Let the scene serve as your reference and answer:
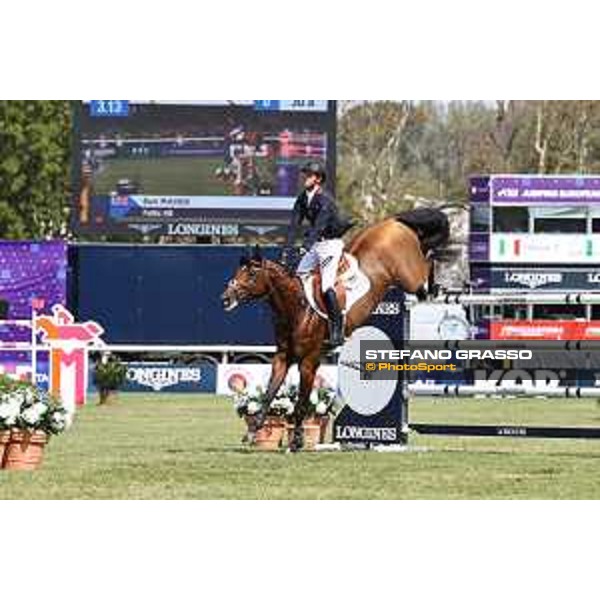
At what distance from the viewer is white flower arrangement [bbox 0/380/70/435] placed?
581 inches

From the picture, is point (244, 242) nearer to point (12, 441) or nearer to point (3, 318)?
point (3, 318)

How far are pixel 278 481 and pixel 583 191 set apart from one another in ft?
106

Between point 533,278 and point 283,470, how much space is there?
30155 mm

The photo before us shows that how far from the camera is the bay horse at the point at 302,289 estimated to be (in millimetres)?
16750

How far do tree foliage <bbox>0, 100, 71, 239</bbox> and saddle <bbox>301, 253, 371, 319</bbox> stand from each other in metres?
38.0

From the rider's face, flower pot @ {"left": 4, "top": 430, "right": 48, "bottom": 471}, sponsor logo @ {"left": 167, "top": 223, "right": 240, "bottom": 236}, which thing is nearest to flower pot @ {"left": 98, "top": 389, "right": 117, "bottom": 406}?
sponsor logo @ {"left": 167, "top": 223, "right": 240, "bottom": 236}

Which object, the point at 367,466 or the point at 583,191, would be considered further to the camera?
the point at 583,191

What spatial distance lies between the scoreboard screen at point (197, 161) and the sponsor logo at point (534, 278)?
21.9ft

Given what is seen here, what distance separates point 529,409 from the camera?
30094mm

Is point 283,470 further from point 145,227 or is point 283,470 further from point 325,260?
point 145,227

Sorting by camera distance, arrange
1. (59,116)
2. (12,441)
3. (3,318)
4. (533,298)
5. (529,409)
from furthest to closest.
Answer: (59,116)
(3,318)
(529,409)
(533,298)
(12,441)

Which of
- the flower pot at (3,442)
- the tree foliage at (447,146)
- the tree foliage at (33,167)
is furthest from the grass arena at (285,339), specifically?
the tree foliage at (33,167)

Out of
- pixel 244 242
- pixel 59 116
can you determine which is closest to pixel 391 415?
pixel 244 242

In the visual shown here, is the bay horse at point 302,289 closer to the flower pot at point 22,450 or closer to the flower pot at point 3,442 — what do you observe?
the flower pot at point 22,450
